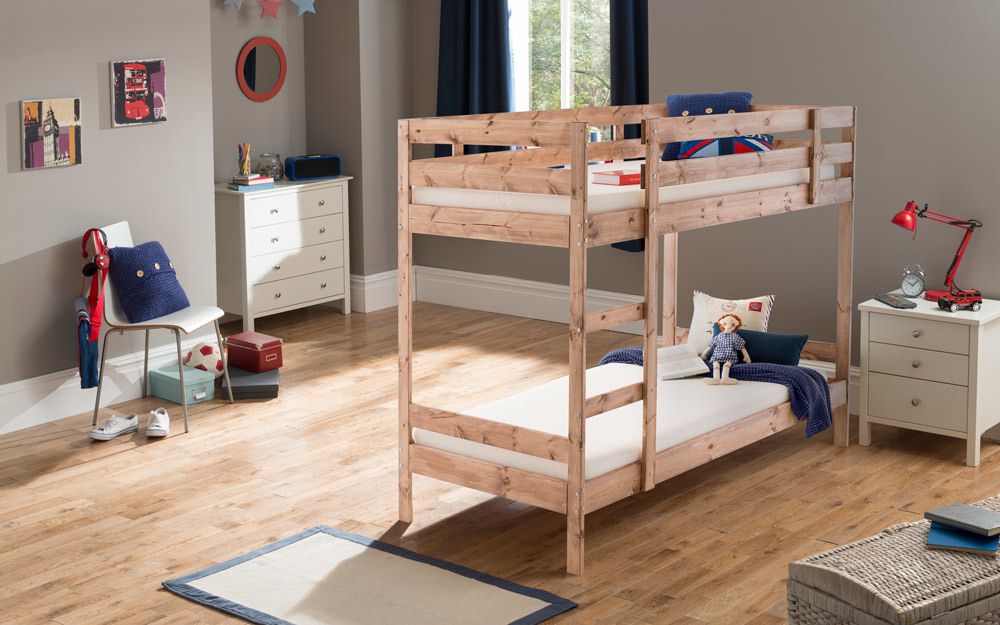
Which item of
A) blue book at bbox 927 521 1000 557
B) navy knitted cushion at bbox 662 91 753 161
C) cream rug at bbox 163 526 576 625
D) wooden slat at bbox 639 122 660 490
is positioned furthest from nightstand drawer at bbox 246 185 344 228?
blue book at bbox 927 521 1000 557

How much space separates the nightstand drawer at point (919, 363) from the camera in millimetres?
4262

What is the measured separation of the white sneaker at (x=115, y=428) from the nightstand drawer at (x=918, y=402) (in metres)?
2.83

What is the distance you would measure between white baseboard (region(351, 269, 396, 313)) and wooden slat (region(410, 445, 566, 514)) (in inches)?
126

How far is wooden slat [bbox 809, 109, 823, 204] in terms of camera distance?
424 cm

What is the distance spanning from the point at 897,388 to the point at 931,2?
1499 millimetres

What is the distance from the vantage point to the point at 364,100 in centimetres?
668

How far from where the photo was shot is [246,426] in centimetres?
477

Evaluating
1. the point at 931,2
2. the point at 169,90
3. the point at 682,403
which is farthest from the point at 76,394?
the point at 931,2

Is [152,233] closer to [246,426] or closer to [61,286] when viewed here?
[61,286]

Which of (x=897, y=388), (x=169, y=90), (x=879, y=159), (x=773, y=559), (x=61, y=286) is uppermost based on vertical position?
(x=169, y=90)

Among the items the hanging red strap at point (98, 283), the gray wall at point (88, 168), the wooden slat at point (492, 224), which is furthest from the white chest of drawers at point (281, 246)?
the wooden slat at point (492, 224)

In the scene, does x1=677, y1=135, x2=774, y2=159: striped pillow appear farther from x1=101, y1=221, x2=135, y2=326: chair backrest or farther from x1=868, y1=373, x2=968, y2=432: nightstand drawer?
x1=101, y1=221, x2=135, y2=326: chair backrest

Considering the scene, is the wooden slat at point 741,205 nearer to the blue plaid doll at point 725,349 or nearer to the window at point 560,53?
the blue plaid doll at point 725,349

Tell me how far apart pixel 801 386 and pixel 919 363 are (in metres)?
0.47
